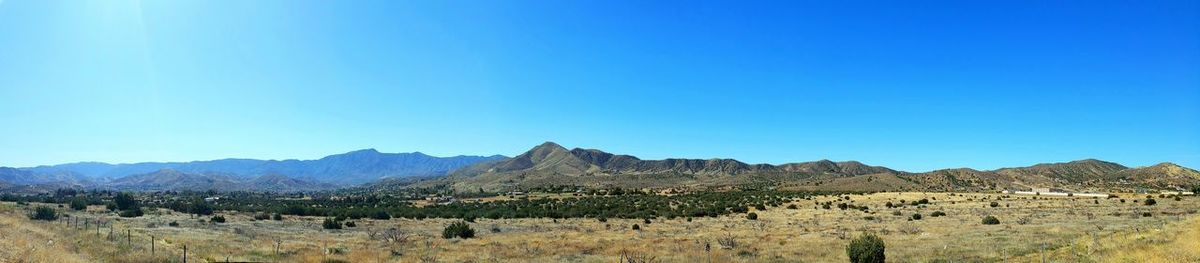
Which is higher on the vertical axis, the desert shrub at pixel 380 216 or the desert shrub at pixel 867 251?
the desert shrub at pixel 867 251

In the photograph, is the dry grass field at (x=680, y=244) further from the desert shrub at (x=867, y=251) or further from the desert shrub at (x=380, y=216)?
the desert shrub at (x=380, y=216)

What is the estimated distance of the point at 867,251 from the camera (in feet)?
69.0

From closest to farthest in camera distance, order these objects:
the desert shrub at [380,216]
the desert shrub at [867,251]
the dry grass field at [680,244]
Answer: the desert shrub at [867,251], the dry grass field at [680,244], the desert shrub at [380,216]

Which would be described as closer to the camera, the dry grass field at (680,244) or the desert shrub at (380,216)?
the dry grass field at (680,244)

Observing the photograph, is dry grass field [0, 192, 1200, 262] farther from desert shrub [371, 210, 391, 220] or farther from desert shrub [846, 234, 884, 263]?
desert shrub [371, 210, 391, 220]

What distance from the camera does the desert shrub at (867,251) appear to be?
20980 mm

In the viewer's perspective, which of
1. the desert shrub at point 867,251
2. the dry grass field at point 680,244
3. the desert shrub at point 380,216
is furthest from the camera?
the desert shrub at point 380,216

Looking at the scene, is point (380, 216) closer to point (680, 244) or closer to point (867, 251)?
point (680, 244)

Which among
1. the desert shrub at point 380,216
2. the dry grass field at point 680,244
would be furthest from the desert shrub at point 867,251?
the desert shrub at point 380,216

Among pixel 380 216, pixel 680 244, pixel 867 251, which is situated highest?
pixel 867 251

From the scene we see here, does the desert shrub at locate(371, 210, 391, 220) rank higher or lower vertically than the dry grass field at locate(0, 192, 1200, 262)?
lower

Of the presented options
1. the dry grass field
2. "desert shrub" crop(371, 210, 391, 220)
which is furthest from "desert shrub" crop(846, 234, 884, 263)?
"desert shrub" crop(371, 210, 391, 220)

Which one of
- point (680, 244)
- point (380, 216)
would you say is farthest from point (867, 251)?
point (380, 216)

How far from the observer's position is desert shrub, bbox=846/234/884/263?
20980 millimetres
